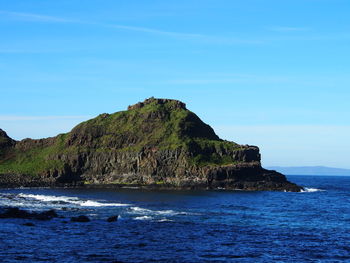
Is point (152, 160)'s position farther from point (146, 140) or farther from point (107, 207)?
point (107, 207)

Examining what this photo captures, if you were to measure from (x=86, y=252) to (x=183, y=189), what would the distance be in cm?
10702

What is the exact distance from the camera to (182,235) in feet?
212

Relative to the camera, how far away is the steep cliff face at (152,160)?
536ft

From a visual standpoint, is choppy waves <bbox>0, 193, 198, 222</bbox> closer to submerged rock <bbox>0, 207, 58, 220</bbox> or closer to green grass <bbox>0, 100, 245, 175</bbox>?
submerged rock <bbox>0, 207, 58, 220</bbox>

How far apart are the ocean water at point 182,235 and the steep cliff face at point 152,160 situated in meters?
61.5

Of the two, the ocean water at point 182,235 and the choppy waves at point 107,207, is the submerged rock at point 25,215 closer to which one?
the ocean water at point 182,235

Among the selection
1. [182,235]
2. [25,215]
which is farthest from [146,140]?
[182,235]

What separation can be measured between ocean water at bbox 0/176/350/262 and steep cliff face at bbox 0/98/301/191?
6154 cm

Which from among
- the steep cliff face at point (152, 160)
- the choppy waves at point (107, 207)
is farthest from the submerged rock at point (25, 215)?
the steep cliff face at point (152, 160)

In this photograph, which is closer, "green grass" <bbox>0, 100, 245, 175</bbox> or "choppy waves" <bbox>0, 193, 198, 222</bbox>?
"choppy waves" <bbox>0, 193, 198, 222</bbox>

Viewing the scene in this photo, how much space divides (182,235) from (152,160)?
110 metres

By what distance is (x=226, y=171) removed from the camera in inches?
6368

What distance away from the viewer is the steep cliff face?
6437 inches

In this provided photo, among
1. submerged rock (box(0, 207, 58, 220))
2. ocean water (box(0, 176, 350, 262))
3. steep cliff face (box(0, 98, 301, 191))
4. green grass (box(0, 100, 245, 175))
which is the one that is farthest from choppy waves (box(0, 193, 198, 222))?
green grass (box(0, 100, 245, 175))
